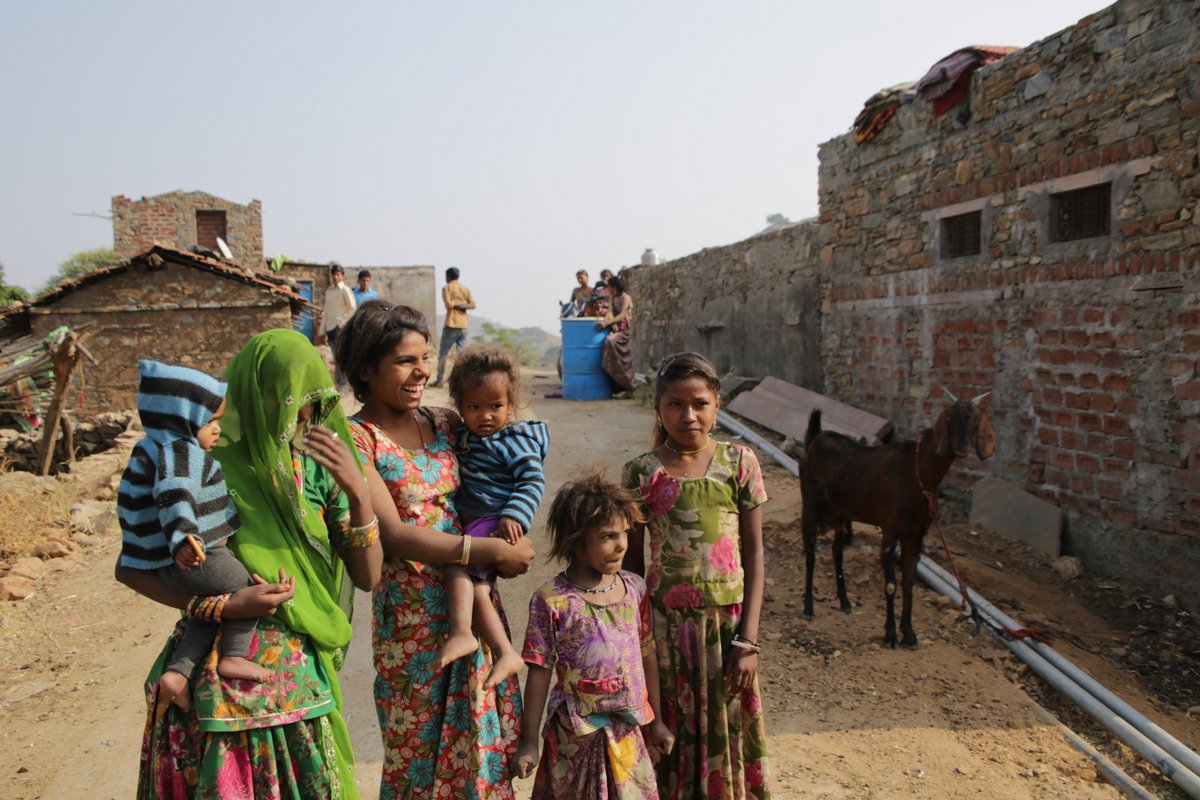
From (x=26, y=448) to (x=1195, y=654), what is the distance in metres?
11.9

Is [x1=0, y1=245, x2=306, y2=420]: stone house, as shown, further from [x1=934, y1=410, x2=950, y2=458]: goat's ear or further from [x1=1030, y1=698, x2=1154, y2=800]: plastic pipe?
[x1=1030, y1=698, x2=1154, y2=800]: plastic pipe

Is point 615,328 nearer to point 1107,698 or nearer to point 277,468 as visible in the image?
point 1107,698

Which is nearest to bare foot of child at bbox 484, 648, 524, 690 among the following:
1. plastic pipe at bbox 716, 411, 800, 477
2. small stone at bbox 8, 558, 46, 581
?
small stone at bbox 8, 558, 46, 581

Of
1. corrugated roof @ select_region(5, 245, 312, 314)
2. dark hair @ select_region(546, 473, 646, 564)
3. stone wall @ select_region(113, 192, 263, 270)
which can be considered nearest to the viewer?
dark hair @ select_region(546, 473, 646, 564)

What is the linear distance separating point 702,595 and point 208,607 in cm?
137

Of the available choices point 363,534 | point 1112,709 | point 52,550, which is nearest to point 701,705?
point 363,534

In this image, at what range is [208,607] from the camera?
1898 mm

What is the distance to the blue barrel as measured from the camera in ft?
42.0

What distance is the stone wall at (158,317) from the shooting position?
33.3 ft

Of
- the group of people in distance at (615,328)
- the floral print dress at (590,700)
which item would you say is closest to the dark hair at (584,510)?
the floral print dress at (590,700)

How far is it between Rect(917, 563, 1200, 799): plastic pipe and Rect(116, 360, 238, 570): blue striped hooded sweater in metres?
3.93

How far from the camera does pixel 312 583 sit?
2.07m

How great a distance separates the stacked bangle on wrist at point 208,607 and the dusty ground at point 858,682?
196 centimetres

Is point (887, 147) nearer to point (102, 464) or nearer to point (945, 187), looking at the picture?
point (945, 187)
